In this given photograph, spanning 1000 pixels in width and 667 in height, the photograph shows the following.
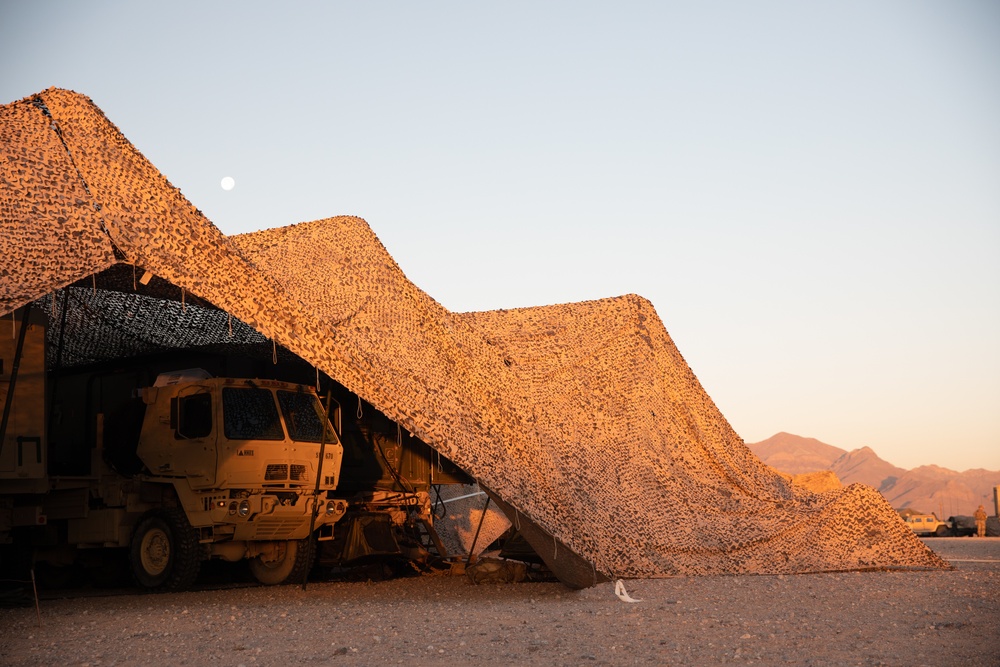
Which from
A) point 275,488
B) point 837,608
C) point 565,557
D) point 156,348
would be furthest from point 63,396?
point 837,608

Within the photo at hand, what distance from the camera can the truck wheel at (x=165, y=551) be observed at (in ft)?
42.3

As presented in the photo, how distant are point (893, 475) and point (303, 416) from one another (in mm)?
105049

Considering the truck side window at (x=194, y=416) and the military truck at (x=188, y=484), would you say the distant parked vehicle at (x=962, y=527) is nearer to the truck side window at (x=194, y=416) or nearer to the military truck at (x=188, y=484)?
the military truck at (x=188, y=484)

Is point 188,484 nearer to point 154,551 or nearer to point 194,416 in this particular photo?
point 194,416

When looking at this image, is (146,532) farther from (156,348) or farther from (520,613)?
(520,613)

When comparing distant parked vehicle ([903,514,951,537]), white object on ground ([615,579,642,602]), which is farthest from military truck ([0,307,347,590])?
distant parked vehicle ([903,514,951,537])

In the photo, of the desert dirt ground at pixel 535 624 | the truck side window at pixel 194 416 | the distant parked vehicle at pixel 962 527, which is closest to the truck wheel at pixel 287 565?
the desert dirt ground at pixel 535 624

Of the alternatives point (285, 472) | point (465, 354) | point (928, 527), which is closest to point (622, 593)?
point (465, 354)

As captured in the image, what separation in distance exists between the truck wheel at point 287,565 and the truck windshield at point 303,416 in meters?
1.41

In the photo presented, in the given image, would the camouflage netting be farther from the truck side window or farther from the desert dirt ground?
the truck side window

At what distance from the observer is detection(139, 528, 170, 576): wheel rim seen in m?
13.3

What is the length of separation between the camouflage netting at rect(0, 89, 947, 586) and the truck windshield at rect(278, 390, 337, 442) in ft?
4.61

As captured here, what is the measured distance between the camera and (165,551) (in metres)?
13.3

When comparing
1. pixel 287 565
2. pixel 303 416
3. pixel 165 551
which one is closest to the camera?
pixel 165 551
